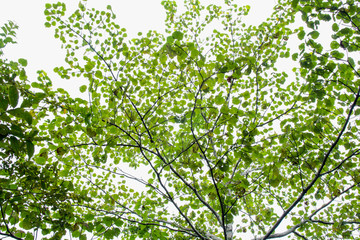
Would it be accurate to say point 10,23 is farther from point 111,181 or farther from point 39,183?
point 111,181

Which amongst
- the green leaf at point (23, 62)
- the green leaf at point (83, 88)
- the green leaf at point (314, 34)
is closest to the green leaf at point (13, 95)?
the green leaf at point (83, 88)

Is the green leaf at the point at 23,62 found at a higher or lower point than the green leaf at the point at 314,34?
lower

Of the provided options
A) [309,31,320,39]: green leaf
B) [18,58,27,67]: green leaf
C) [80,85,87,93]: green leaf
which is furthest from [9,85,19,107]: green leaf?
[309,31,320,39]: green leaf

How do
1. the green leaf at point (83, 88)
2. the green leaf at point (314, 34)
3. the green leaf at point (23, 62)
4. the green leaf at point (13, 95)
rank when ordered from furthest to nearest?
1. the green leaf at point (83, 88)
2. the green leaf at point (23, 62)
3. the green leaf at point (314, 34)
4. the green leaf at point (13, 95)

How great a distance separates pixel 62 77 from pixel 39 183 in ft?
7.38

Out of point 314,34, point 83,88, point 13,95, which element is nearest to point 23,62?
point 83,88

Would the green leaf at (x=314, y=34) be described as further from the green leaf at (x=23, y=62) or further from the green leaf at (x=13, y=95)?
the green leaf at (x=23, y=62)

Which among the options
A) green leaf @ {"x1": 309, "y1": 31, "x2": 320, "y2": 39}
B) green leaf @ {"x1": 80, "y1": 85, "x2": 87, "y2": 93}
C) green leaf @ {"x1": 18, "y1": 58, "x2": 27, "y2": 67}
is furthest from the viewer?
green leaf @ {"x1": 80, "y1": 85, "x2": 87, "y2": 93}

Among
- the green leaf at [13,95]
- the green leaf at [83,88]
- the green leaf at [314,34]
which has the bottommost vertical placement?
the green leaf at [13,95]

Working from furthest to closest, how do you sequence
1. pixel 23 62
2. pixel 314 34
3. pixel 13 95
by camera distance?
pixel 23 62 < pixel 314 34 < pixel 13 95

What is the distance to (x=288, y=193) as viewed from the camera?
5.46 m

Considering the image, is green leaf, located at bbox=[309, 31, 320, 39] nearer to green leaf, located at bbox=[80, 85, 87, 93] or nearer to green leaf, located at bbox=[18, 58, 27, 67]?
green leaf, located at bbox=[80, 85, 87, 93]

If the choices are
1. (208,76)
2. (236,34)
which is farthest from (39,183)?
(236,34)

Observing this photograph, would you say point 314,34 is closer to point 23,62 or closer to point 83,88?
point 83,88
